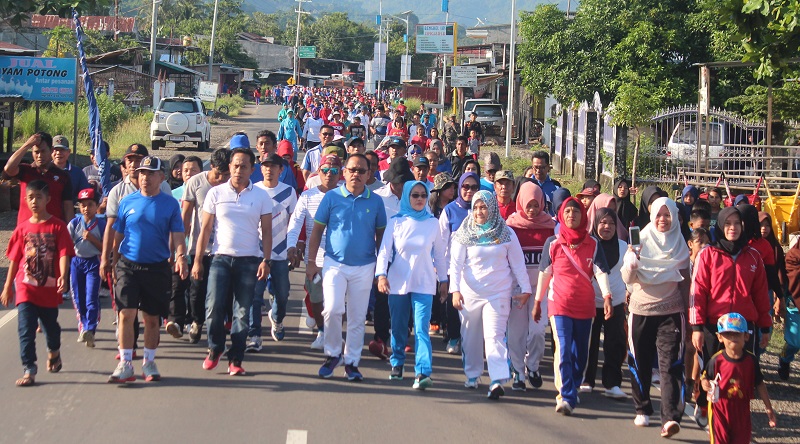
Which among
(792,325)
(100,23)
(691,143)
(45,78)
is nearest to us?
(792,325)

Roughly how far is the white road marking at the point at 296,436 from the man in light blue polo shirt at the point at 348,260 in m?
1.52

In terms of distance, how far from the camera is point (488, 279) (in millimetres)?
7867

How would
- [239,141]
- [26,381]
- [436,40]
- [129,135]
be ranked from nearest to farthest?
1. [26,381]
2. [239,141]
3. [129,135]
4. [436,40]

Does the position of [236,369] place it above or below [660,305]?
below

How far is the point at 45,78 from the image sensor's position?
22.8 meters

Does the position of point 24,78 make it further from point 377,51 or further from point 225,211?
point 377,51

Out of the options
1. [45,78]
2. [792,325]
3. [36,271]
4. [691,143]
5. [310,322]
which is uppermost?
[45,78]

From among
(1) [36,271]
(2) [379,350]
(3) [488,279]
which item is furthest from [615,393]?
(1) [36,271]

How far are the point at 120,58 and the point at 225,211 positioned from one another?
4469cm

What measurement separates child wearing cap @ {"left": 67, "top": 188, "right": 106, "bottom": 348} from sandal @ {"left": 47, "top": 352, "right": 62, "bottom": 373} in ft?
2.97

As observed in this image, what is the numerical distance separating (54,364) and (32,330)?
473 millimetres

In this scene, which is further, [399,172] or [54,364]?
[399,172]

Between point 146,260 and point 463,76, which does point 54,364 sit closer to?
point 146,260

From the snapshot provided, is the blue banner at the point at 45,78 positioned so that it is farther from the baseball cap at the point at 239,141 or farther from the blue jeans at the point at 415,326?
the blue jeans at the point at 415,326
